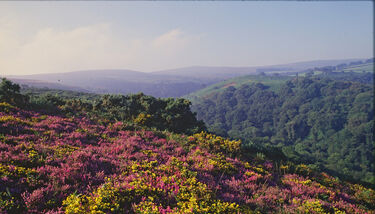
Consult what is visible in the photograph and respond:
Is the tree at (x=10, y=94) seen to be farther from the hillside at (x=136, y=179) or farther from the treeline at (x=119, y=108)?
the hillside at (x=136, y=179)

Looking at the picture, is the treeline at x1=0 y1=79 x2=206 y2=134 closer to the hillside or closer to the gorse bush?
the hillside

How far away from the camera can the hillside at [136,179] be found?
16.8ft

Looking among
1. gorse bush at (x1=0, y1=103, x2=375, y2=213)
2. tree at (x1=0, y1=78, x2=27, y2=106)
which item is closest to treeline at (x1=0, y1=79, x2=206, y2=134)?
tree at (x1=0, y1=78, x2=27, y2=106)

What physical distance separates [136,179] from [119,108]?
44.2 ft

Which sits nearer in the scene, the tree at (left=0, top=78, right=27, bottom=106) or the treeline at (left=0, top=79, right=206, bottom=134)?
the tree at (left=0, top=78, right=27, bottom=106)

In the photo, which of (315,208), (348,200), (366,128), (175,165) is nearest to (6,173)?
(175,165)

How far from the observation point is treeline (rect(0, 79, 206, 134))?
50.2 feet

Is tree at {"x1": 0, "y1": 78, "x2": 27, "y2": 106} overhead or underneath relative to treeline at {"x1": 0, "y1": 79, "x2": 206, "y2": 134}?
overhead

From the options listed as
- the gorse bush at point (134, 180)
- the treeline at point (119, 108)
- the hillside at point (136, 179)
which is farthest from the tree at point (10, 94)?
the gorse bush at point (134, 180)

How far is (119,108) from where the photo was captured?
18.8m

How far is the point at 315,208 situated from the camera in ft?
20.6

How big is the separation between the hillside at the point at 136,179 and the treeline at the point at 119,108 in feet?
11.7

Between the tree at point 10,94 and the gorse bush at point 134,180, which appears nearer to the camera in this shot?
the gorse bush at point 134,180

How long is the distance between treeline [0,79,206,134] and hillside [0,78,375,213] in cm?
357
